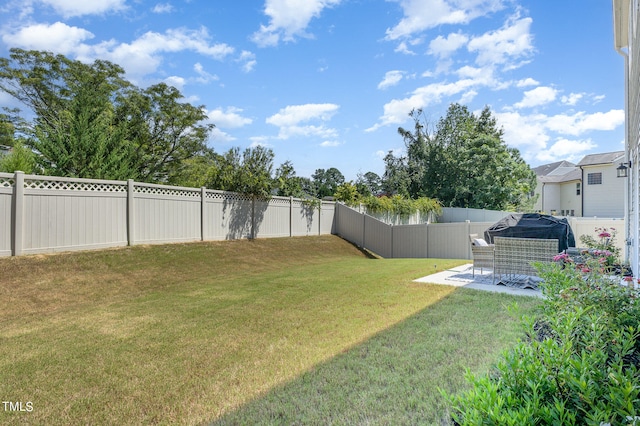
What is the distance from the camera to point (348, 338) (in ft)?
12.3

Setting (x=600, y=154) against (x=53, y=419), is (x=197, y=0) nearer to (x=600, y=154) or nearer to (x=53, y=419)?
(x=53, y=419)

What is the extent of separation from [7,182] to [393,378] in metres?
8.46

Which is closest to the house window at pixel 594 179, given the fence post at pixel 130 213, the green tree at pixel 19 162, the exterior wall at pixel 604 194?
the exterior wall at pixel 604 194

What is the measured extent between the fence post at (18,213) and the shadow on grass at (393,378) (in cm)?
733

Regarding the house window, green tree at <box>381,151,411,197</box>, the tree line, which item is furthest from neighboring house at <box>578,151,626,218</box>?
green tree at <box>381,151,411,197</box>

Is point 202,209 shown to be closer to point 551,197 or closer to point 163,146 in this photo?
point 163,146

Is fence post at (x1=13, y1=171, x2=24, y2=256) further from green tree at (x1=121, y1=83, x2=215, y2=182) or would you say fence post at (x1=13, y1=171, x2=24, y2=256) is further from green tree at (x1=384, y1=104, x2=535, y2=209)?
green tree at (x1=384, y1=104, x2=535, y2=209)

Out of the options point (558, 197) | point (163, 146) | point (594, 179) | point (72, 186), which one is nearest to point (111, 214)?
point (72, 186)

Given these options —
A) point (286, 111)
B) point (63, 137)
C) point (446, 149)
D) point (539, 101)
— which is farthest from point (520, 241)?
point (446, 149)

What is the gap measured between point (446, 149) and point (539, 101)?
11337 millimetres

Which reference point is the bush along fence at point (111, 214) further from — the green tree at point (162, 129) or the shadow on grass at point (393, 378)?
the shadow on grass at point (393, 378)

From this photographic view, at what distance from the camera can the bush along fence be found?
697 centimetres

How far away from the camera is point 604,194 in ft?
77.4

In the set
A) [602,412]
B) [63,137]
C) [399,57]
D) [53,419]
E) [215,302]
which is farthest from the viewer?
[399,57]
